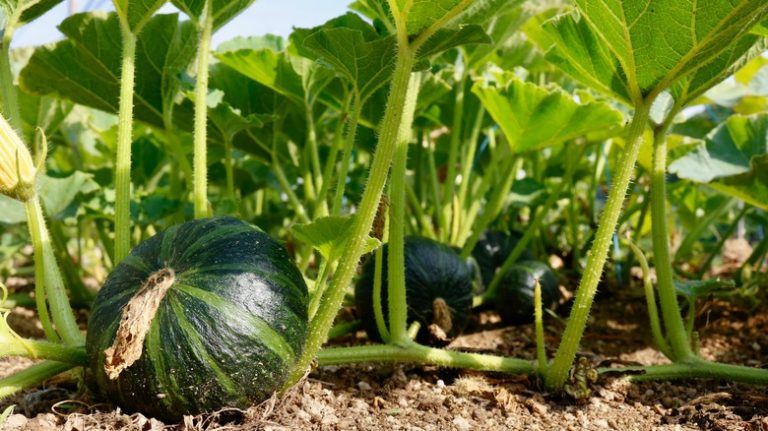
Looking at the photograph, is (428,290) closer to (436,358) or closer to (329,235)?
(436,358)

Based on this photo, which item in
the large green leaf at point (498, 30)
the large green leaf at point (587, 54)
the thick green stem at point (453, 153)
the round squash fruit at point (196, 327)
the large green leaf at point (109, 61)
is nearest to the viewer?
the round squash fruit at point (196, 327)

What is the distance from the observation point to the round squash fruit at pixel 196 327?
4.66 ft

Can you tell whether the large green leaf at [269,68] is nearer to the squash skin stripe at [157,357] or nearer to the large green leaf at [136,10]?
the large green leaf at [136,10]

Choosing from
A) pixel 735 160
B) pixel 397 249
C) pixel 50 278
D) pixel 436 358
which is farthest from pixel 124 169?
pixel 735 160

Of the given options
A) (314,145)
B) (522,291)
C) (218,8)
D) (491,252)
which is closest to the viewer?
(218,8)

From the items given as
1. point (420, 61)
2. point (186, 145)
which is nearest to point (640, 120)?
point (420, 61)

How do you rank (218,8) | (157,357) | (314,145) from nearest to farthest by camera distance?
(157,357)
(218,8)
(314,145)

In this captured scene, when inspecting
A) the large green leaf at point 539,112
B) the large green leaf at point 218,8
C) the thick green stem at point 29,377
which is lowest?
the thick green stem at point 29,377

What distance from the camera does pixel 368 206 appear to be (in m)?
1.48

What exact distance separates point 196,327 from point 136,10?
2.69ft

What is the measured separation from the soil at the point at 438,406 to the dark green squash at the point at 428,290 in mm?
141

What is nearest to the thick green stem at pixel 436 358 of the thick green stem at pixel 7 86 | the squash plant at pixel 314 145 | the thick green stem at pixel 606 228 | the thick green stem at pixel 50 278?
the squash plant at pixel 314 145

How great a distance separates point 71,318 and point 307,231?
1.97 ft

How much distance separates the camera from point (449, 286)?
2.22 m
